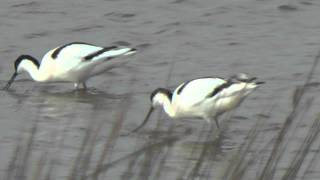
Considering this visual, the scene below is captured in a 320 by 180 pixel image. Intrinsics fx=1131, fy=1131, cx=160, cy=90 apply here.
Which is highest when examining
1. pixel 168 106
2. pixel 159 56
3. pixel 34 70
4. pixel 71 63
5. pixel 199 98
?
pixel 199 98

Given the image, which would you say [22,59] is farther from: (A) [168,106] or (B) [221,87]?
(B) [221,87]

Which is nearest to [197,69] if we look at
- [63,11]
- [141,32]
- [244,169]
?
[141,32]

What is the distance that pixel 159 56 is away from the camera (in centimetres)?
1295

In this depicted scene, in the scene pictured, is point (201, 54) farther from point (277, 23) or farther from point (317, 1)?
point (317, 1)

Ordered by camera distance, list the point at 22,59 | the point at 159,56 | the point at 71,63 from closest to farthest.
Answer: the point at 71,63 → the point at 22,59 → the point at 159,56

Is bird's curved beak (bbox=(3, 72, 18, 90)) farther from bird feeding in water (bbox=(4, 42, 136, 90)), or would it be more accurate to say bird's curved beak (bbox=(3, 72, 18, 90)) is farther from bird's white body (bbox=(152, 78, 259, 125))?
bird's white body (bbox=(152, 78, 259, 125))

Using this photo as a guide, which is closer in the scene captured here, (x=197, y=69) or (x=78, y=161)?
(x=78, y=161)

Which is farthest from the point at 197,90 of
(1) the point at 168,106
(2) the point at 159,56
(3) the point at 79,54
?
(2) the point at 159,56

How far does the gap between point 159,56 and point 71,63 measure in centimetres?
145

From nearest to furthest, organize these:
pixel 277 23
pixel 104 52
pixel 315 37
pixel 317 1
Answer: pixel 104 52
pixel 315 37
pixel 277 23
pixel 317 1

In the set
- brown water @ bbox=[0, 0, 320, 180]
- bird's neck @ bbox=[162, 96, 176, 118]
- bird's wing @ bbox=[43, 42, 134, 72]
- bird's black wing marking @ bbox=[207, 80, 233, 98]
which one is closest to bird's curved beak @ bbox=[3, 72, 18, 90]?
brown water @ bbox=[0, 0, 320, 180]

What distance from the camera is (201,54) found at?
1300 centimetres

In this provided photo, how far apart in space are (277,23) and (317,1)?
1.37m

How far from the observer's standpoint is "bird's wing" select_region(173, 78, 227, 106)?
9.62 m
